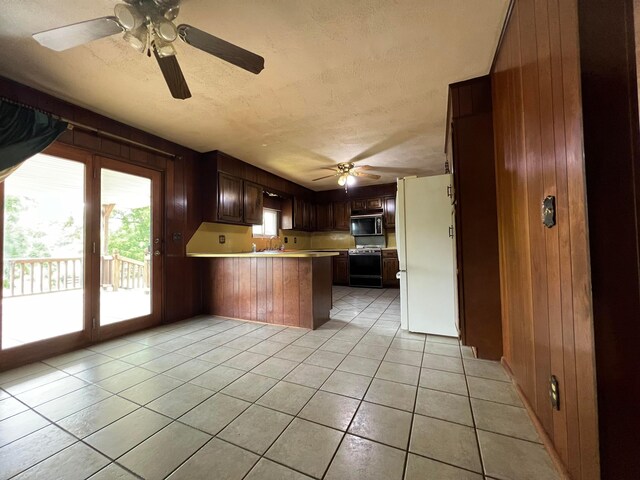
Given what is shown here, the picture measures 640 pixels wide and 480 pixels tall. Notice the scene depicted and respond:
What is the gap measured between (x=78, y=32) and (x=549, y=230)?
8.38 ft

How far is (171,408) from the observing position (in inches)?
60.7

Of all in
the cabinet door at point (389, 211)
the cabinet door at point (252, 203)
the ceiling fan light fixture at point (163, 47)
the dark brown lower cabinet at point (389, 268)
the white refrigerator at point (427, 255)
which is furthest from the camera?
the cabinet door at point (389, 211)

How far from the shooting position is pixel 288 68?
6.51 feet

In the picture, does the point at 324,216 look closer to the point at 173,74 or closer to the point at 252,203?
the point at 252,203

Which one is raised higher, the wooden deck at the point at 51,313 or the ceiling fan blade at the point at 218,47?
the ceiling fan blade at the point at 218,47

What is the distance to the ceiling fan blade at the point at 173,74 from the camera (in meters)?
1.51

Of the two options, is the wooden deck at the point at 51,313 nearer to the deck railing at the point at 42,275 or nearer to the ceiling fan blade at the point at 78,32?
the deck railing at the point at 42,275

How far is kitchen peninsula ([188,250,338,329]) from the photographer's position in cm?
308

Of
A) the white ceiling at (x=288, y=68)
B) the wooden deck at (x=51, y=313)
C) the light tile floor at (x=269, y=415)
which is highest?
the white ceiling at (x=288, y=68)

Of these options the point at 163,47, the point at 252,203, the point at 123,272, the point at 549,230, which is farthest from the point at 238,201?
the point at 549,230

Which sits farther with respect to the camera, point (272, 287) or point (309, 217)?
point (309, 217)

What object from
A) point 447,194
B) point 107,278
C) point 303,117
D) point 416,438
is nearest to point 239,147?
point 303,117

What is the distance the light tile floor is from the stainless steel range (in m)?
3.34

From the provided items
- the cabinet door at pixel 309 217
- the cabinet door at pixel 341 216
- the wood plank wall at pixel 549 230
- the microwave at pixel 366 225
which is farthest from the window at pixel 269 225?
the wood plank wall at pixel 549 230
